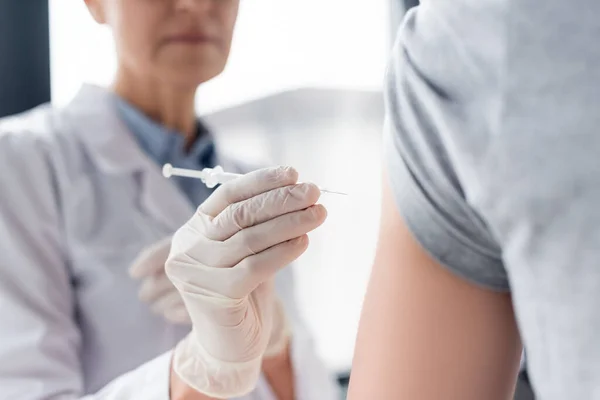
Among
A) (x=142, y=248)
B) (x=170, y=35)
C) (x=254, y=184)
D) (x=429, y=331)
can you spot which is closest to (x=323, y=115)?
(x=170, y=35)

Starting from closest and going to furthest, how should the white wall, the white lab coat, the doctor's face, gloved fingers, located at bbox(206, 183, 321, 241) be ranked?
gloved fingers, located at bbox(206, 183, 321, 241) < the white lab coat < the doctor's face < the white wall

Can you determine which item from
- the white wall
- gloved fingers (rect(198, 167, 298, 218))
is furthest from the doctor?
the white wall

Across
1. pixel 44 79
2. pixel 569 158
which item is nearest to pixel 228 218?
pixel 569 158

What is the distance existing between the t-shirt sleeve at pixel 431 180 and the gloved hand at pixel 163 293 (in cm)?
62

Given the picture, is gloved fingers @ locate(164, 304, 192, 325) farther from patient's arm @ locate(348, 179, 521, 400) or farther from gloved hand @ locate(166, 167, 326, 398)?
patient's arm @ locate(348, 179, 521, 400)

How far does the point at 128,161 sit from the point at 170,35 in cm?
26

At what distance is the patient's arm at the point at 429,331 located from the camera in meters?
0.44

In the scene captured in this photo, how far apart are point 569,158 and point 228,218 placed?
0.43 meters

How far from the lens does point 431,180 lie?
14.9 inches

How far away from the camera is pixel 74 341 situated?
994mm

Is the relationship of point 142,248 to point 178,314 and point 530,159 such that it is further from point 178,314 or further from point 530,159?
point 530,159

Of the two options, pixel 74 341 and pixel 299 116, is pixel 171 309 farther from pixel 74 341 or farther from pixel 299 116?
pixel 299 116

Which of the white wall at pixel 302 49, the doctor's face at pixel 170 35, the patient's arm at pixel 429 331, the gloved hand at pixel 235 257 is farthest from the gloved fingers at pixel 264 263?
the white wall at pixel 302 49

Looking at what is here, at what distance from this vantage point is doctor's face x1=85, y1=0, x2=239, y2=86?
1.10 metres
